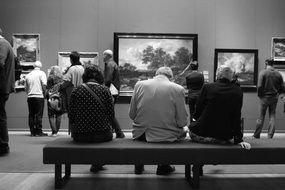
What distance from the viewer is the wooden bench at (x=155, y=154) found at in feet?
16.2

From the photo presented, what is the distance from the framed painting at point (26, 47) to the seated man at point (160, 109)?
714 centimetres

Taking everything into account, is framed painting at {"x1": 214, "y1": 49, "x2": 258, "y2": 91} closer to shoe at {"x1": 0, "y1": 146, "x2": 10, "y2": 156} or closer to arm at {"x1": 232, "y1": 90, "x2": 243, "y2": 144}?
shoe at {"x1": 0, "y1": 146, "x2": 10, "y2": 156}

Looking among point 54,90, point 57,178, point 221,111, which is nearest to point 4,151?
point 57,178

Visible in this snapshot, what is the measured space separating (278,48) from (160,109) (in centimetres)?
786

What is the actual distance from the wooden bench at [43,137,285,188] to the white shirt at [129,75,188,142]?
32 centimetres

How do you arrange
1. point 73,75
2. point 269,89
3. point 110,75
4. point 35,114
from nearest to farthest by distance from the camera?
point 73,75 → point 110,75 → point 269,89 → point 35,114

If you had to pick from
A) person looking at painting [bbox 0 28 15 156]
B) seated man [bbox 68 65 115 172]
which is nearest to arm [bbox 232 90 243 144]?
seated man [bbox 68 65 115 172]

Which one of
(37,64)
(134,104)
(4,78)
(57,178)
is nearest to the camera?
(57,178)

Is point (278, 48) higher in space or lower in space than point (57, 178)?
higher

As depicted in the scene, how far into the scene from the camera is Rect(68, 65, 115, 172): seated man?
5.21 meters

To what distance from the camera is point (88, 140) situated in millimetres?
5301

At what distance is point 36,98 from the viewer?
10.8 meters

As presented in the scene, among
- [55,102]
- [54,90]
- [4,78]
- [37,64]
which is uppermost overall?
[37,64]

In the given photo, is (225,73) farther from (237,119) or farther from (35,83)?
(35,83)
